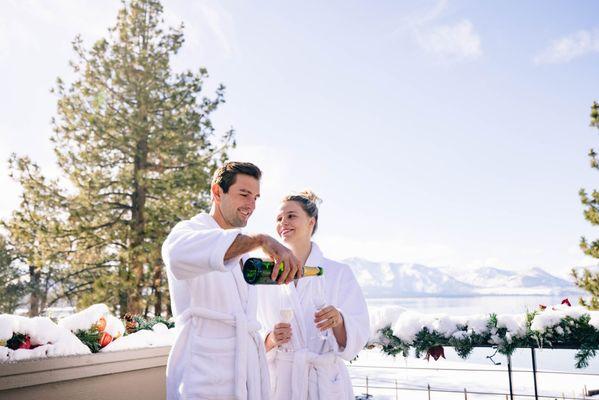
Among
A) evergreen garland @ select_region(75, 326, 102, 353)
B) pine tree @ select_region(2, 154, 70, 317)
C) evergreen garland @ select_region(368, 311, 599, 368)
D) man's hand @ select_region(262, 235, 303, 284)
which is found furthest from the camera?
pine tree @ select_region(2, 154, 70, 317)

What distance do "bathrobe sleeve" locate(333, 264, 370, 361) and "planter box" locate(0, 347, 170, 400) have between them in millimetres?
1108

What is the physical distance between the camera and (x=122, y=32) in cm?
1366

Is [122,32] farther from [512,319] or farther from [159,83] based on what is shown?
[512,319]

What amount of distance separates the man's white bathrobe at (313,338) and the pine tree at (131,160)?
9733 mm

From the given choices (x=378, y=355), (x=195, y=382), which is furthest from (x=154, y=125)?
(x=195, y=382)

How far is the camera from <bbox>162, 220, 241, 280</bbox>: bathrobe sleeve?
1518 millimetres

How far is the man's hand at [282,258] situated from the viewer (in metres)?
1.51

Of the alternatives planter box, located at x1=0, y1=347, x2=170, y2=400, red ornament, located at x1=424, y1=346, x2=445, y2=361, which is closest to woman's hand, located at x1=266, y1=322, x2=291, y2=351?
planter box, located at x1=0, y1=347, x2=170, y2=400

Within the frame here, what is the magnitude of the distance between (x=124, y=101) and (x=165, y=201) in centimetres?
304

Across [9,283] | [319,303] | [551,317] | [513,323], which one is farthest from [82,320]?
[9,283]

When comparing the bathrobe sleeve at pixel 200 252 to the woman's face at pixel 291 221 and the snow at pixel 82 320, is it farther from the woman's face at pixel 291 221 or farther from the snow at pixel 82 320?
the snow at pixel 82 320

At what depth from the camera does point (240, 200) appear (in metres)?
1.99

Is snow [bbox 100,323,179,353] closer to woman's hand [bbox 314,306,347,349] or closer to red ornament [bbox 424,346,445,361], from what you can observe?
woman's hand [bbox 314,306,347,349]

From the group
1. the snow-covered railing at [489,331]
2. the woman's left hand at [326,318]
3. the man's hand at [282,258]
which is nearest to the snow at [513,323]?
the snow-covered railing at [489,331]
